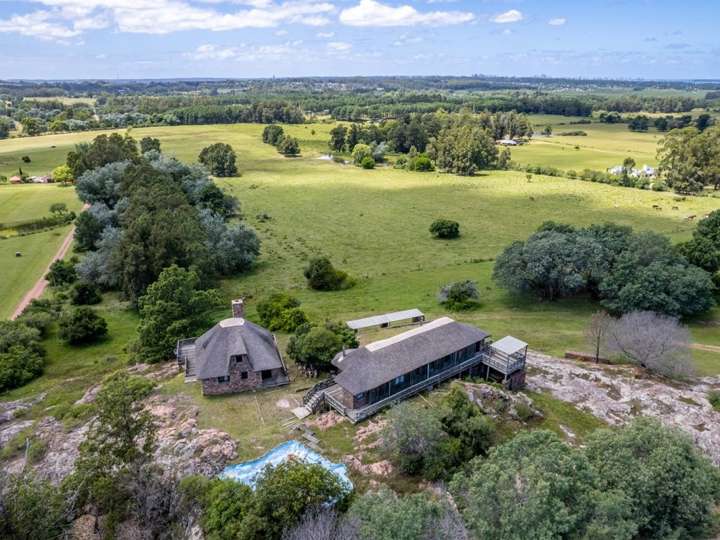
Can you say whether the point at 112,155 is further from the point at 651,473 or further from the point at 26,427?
the point at 651,473

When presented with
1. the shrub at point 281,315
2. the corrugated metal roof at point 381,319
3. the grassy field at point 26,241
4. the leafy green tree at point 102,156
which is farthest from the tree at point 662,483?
the leafy green tree at point 102,156

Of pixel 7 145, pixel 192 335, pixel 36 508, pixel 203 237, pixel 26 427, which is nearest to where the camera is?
pixel 36 508

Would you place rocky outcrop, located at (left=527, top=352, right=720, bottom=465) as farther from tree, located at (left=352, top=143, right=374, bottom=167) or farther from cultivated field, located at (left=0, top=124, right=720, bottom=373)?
tree, located at (left=352, top=143, right=374, bottom=167)

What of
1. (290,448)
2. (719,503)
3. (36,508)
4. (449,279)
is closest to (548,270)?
(449,279)

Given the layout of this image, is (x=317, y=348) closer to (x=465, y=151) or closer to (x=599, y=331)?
(x=599, y=331)

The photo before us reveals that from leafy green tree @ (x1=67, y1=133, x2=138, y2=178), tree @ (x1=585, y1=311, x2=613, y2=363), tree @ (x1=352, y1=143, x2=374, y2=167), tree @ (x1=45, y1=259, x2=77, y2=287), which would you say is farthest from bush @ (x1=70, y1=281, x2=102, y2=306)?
tree @ (x1=352, y1=143, x2=374, y2=167)

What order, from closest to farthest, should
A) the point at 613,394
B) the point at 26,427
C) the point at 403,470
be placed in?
the point at 403,470, the point at 26,427, the point at 613,394
